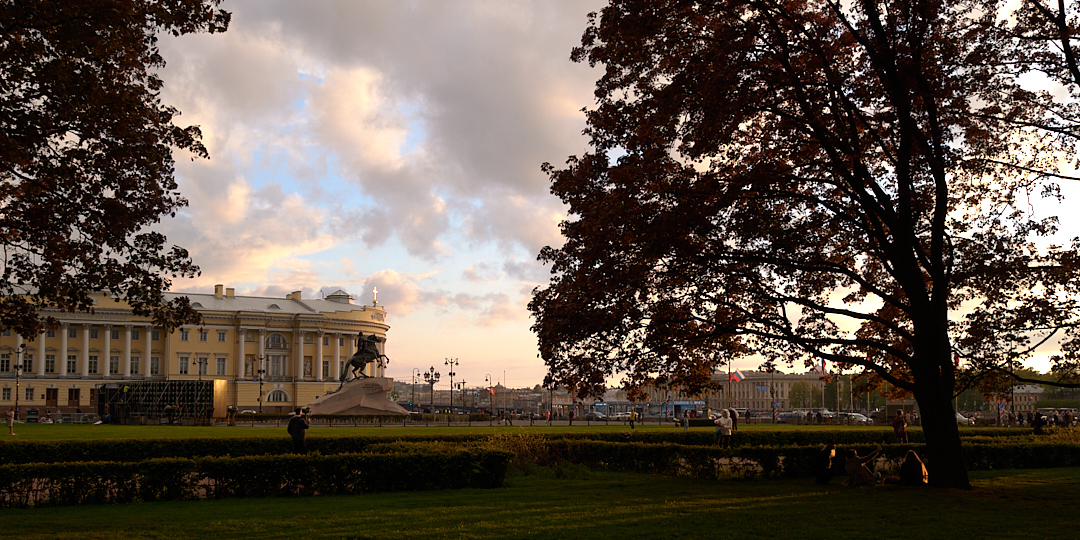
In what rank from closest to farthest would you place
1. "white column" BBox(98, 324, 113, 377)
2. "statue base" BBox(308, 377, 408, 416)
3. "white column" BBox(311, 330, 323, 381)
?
"statue base" BBox(308, 377, 408, 416), "white column" BBox(98, 324, 113, 377), "white column" BBox(311, 330, 323, 381)

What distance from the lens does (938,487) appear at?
16203 millimetres

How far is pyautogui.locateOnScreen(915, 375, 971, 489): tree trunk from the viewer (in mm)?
16219

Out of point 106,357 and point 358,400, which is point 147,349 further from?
point 358,400

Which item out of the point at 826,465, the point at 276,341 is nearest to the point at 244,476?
the point at 826,465

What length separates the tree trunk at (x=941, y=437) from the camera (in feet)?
53.2

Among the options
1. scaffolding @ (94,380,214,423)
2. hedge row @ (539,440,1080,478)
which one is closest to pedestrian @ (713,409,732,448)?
hedge row @ (539,440,1080,478)

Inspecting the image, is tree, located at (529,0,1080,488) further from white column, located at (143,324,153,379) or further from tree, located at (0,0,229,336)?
white column, located at (143,324,153,379)

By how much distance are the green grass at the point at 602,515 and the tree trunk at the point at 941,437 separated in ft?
1.35

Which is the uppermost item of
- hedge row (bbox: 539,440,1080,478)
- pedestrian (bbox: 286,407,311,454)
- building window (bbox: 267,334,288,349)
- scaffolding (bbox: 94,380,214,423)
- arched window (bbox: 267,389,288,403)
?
building window (bbox: 267,334,288,349)

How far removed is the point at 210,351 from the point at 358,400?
196 ft

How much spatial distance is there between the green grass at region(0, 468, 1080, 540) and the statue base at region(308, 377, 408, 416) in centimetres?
3791

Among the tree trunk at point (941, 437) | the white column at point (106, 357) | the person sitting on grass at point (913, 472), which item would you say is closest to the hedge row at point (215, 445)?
the person sitting on grass at point (913, 472)

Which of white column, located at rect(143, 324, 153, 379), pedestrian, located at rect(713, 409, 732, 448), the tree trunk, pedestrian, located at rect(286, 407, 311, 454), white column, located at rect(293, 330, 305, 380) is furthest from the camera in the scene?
white column, located at rect(293, 330, 305, 380)

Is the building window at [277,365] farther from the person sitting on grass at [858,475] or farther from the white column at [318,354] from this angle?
the person sitting on grass at [858,475]
